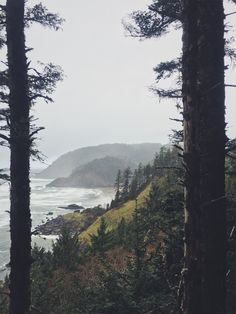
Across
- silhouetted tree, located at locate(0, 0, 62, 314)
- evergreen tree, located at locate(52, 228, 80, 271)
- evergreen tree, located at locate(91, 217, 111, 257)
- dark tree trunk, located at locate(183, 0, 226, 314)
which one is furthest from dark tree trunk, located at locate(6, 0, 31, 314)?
evergreen tree, located at locate(91, 217, 111, 257)

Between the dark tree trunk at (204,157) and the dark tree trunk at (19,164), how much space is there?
138 inches

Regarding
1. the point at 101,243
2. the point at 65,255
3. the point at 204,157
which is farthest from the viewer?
the point at 101,243

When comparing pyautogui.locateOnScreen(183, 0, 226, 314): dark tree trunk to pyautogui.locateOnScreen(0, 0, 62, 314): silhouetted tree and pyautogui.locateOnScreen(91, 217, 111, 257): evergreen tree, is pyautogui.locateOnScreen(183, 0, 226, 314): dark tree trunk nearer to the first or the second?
pyautogui.locateOnScreen(0, 0, 62, 314): silhouetted tree

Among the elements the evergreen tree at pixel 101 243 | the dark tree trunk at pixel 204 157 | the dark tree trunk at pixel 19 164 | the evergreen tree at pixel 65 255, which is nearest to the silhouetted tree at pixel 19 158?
the dark tree trunk at pixel 19 164

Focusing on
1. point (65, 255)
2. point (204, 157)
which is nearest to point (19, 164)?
point (204, 157)

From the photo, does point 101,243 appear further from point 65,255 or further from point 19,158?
point 19,158

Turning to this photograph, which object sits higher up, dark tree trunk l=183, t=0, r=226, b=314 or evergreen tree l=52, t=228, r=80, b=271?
dark tree trunk l=183, t=0, r=226, b=314

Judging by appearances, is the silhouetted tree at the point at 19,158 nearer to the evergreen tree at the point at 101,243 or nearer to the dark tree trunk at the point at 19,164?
the dark tree trunk at the point at 19,164

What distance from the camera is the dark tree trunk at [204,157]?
14.7ft

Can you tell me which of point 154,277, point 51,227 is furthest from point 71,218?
point 154,277

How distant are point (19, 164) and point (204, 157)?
11.9ft

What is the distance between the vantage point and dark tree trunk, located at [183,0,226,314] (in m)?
4.48

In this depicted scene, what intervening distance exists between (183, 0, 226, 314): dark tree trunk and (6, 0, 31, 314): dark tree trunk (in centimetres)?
350

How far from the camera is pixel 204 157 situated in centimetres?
526
